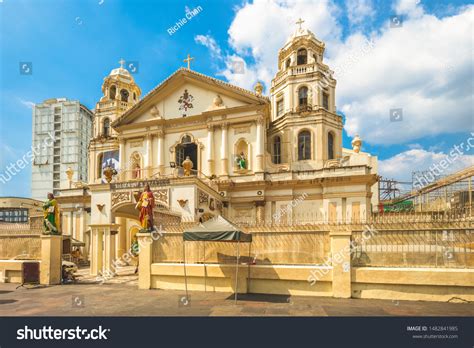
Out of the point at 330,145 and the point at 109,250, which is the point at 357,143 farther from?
the point at 109,250

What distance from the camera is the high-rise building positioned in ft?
277

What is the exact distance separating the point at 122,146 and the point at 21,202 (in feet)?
161

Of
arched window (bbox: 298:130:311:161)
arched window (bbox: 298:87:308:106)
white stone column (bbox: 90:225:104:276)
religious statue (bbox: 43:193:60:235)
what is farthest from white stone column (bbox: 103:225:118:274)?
arched window (bbox: 298:87:308:106)

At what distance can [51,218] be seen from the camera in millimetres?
15438

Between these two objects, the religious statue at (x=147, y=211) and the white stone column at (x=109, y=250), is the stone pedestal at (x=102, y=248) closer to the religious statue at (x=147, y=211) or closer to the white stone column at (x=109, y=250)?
the white stone column at (x=109, y=250)

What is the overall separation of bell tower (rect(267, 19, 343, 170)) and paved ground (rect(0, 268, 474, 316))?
17.0 meters

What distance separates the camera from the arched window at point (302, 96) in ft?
93.5

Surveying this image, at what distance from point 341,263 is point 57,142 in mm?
91138

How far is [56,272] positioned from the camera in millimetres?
15102

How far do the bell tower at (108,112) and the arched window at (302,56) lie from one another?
18.3 metres

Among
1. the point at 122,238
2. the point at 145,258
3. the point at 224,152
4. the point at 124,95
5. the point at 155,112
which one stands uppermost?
the point at 124,95

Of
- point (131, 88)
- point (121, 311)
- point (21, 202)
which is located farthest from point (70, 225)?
point (21, 202)

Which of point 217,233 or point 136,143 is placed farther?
point 136,143

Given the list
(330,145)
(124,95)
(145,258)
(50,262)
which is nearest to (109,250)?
(50,262)
